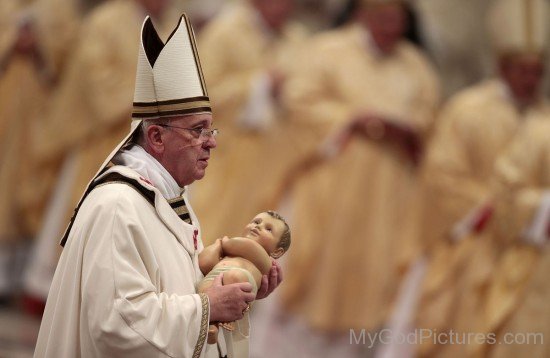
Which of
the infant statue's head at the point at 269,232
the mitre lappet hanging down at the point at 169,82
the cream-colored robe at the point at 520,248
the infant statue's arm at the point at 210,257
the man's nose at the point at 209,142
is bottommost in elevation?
the cream-colored robe at the point at 520,248

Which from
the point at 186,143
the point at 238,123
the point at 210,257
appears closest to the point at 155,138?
the point at 186,143

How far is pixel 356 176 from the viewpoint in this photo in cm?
816

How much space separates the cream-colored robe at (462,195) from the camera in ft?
24.2

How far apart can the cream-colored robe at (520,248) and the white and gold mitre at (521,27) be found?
1.63 ft

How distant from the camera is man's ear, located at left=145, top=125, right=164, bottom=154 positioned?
3803 millimetres

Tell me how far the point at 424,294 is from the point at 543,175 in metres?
1.14

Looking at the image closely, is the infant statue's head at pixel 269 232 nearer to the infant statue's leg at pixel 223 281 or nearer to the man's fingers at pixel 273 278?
the man's fingers at pixel 273 278

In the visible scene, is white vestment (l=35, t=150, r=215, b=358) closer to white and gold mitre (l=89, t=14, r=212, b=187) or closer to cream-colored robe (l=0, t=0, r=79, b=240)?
white and gold mitre (l=89, t=14, r=212, b=187)

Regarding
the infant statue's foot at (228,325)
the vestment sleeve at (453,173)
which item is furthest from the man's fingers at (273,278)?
the vestment sleeve at (453,173)

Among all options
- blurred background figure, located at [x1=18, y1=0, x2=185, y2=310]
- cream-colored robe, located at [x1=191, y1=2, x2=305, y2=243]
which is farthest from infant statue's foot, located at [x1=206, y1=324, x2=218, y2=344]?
blurred background figure, located at [x1=18, y1=0, x2=185, y2=310]

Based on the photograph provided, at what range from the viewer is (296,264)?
27.1 feet

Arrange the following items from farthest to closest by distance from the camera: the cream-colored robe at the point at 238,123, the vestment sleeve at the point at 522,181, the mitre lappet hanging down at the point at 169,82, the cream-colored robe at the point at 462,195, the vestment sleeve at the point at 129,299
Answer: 1. the cream-colored robe at the point at 238,123
2. the cream-colored robe at the point at 462,195
3. the vestment sleeve at the point at 522,181
4. the mitre lappet hanging down at the point at 169,82
5. the vestment sleeve at the point at 129,299

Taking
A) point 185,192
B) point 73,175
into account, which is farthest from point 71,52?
point 185,192

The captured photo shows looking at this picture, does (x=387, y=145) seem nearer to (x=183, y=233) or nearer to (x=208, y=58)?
(x=208, y=58)
